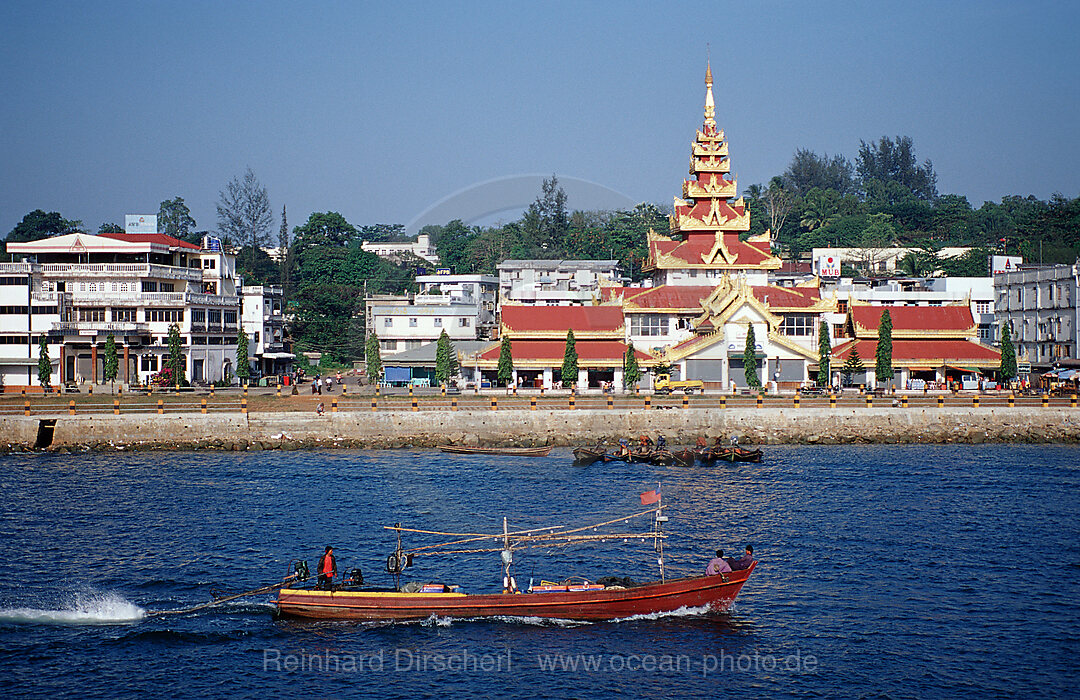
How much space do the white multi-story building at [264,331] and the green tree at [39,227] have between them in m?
61.0

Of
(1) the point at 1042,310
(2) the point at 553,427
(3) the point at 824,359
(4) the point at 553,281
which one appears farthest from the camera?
(4) the point at 553,281

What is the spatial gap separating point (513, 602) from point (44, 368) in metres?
62.1

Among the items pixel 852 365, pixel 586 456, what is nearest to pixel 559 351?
pixel 852 365

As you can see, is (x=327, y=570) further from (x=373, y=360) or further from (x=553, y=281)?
(x=553, y=281)

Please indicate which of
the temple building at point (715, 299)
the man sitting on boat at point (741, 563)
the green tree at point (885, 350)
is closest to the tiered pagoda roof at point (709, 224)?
the temple building at point (715, 299)

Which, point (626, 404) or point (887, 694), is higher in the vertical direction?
point (626, 404)

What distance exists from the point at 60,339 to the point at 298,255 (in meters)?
71.1

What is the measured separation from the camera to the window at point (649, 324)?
91.0 metres

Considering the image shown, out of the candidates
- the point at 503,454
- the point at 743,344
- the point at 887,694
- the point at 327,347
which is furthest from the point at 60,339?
the point at 887,694

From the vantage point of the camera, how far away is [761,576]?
38406 millimetres

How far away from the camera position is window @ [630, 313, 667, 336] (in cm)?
9100

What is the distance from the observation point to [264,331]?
107 meters

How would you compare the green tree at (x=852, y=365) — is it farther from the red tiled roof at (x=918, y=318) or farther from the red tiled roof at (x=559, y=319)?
the red tiled roof at (x=559, y=319)

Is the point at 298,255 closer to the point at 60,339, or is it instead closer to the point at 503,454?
the point at 60,339
